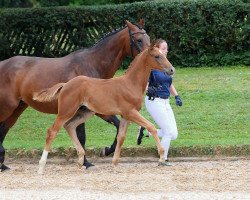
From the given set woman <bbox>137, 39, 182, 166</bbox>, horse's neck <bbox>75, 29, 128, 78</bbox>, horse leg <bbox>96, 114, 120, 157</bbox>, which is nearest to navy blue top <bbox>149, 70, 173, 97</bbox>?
woman <bbox>137, 39, 182, 166</bbox>

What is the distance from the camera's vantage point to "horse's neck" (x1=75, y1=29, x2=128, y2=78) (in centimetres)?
1152

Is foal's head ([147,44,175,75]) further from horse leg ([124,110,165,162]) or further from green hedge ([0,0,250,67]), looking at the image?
green hedge ([0,0,250,67])

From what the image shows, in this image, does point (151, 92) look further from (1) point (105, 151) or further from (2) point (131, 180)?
(2) point (131, 180)

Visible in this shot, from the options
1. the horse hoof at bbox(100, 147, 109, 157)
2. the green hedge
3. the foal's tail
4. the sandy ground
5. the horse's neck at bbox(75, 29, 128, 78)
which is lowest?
the green hedge

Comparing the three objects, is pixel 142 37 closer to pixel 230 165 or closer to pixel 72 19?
pixel 230 165

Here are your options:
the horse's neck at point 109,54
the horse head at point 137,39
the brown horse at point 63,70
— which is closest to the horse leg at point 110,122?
the brown horse at point 63,70

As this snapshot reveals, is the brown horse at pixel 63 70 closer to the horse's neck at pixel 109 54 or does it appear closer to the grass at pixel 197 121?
the horse's neck at pixel 109 54

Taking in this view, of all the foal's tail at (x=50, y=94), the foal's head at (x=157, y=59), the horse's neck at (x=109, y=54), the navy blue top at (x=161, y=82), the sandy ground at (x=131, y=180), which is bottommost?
the sandy ground at (x=131, y=180)

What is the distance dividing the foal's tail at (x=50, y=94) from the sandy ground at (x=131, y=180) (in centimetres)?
101

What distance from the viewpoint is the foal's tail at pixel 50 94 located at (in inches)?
434

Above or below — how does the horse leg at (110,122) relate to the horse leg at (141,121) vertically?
below

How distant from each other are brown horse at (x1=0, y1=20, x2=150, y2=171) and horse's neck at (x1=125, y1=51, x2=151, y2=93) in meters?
0.47

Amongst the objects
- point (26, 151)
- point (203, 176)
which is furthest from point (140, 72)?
point (26, 151)

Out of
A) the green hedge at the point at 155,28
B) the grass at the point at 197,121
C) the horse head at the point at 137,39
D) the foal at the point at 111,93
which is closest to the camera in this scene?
the foal at the point at 111,93
